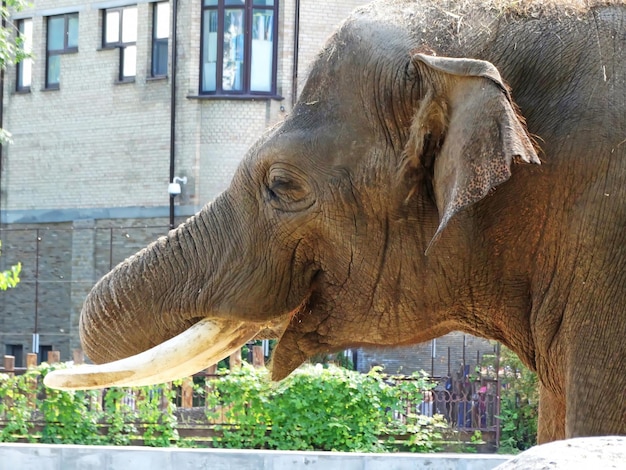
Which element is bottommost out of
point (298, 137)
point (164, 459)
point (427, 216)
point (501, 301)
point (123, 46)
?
point (164, 459)

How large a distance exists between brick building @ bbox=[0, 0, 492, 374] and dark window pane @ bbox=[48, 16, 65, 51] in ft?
0.14

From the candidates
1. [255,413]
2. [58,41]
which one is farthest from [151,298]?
[58,41]

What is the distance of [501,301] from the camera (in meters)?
4.29

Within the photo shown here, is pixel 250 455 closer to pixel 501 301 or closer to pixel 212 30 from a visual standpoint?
pixel 501 301

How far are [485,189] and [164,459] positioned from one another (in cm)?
797

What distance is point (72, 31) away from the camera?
35.3m

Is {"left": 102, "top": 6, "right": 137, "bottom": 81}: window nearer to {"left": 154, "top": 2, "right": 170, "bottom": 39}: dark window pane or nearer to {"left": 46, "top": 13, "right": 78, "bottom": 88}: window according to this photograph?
{"left": 154, "top": 2, "right": 170, "bottom": 39}: dark window pane

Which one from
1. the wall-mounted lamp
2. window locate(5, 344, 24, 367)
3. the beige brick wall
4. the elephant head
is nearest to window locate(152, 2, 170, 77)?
the beige brick wall

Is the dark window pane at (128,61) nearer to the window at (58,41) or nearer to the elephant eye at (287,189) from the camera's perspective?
the window at (58,41)

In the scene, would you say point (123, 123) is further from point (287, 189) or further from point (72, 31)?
point (287, 189)

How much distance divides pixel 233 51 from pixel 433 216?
2830 centimetres

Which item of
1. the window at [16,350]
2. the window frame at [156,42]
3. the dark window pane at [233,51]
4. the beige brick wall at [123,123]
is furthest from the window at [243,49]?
the window at [16,350]

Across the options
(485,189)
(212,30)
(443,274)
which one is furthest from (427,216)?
(212,30)

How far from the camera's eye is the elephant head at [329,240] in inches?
165
